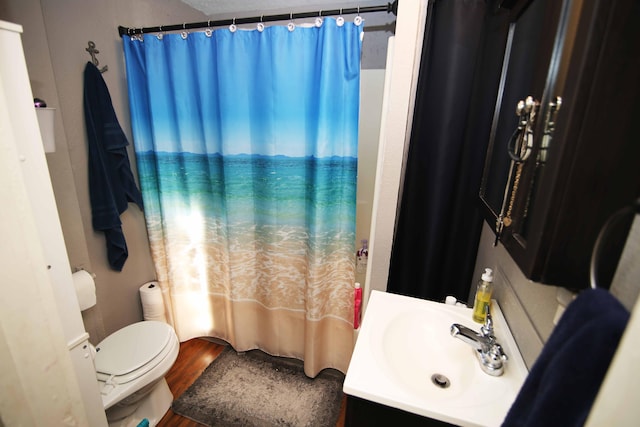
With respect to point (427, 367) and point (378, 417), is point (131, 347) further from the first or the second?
point (427, 367)

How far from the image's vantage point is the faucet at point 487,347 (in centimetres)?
84

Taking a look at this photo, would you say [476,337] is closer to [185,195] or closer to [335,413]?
[335,413]

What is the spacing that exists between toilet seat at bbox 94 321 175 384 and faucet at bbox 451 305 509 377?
1.48 metres

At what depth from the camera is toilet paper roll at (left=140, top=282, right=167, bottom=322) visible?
1980 millimetres

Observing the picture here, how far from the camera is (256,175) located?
1.74 meters

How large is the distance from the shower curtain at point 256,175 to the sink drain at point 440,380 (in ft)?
2.79

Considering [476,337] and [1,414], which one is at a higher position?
[476,337]

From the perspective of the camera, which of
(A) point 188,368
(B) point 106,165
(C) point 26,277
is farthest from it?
(A) point 188,368

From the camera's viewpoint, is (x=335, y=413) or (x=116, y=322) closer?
(x=335, y=413)

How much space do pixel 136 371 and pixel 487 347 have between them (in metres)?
1.58

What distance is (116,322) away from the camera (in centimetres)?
188

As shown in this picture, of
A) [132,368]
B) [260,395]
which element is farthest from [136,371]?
[260,395]

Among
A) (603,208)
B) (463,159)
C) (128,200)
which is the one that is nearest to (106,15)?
(128,200)

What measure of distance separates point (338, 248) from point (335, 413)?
955 millimetres
